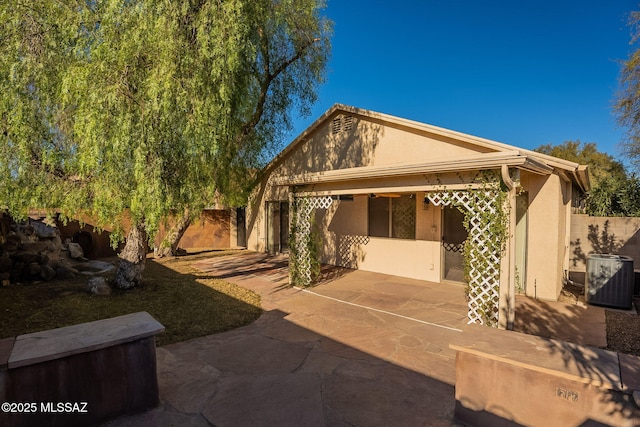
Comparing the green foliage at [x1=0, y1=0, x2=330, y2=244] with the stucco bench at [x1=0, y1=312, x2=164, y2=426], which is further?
the green foliage at [x1=0, y1=0, x2=330, y2=244]

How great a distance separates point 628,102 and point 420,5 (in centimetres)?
760

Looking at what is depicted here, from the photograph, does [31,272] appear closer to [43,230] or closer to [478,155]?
[43,230]

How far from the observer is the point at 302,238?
28.0 ft

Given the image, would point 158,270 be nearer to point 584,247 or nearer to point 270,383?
point 270,383

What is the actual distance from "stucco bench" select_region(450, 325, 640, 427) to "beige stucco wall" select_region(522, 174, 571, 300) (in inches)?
185

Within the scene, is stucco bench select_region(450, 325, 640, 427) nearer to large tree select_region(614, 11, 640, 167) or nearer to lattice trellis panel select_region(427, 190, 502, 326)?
lattice trellis panel select_region(427, 190, 502, 326)

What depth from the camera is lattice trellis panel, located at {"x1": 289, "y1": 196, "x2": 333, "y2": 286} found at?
27.7 ft

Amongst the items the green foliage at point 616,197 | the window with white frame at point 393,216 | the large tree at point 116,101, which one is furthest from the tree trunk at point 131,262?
the green foliage at point 616,197

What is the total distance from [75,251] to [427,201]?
37.2 feet

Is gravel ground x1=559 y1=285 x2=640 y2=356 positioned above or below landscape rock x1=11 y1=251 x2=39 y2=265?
below

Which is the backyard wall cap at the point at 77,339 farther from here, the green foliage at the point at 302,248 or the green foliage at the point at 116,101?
the green foliage at the point at 302,248

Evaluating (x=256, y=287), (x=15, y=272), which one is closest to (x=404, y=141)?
(x=256, y=287)

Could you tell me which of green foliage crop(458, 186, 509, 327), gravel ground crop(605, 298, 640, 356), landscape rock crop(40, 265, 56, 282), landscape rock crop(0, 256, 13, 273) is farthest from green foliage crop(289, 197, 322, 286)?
landscape rock crop(0, 256, 13, 273)

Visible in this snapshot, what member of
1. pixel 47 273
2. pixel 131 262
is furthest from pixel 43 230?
pixel 131 262
